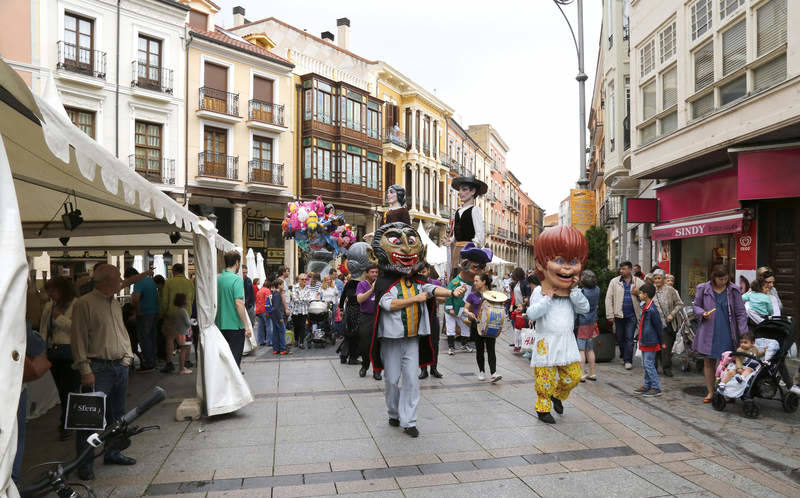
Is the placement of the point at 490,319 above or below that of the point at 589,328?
above

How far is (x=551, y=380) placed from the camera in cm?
614

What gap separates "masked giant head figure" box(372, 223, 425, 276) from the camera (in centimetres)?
586

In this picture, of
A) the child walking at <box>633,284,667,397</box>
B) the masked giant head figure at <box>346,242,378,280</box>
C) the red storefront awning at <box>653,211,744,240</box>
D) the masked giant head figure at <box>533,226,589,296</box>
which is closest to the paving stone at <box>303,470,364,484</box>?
the masked giant head figure at <box>533,226,589,296</box>

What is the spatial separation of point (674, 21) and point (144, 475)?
47.7 ft

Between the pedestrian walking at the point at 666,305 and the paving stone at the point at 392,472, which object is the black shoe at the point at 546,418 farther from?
the pedestrian walking at the point at 666,305

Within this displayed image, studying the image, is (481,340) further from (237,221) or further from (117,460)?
(237,221)

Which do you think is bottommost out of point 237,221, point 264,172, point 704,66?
point 237,221

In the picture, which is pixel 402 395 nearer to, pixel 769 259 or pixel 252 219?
pixel 769 259

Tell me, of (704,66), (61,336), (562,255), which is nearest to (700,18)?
(704,66)

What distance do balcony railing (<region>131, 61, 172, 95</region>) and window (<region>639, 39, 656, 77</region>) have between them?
19.5 meters

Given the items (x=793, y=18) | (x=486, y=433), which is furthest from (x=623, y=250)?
(x=486, y=433)

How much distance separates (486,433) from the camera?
226 inches

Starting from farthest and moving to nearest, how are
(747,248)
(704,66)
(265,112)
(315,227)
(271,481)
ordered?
1. (265,112)
2. (315,227)
3. (704,66)
4. (747,248)
5. (271,481)

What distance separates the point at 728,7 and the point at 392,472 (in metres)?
11.7
